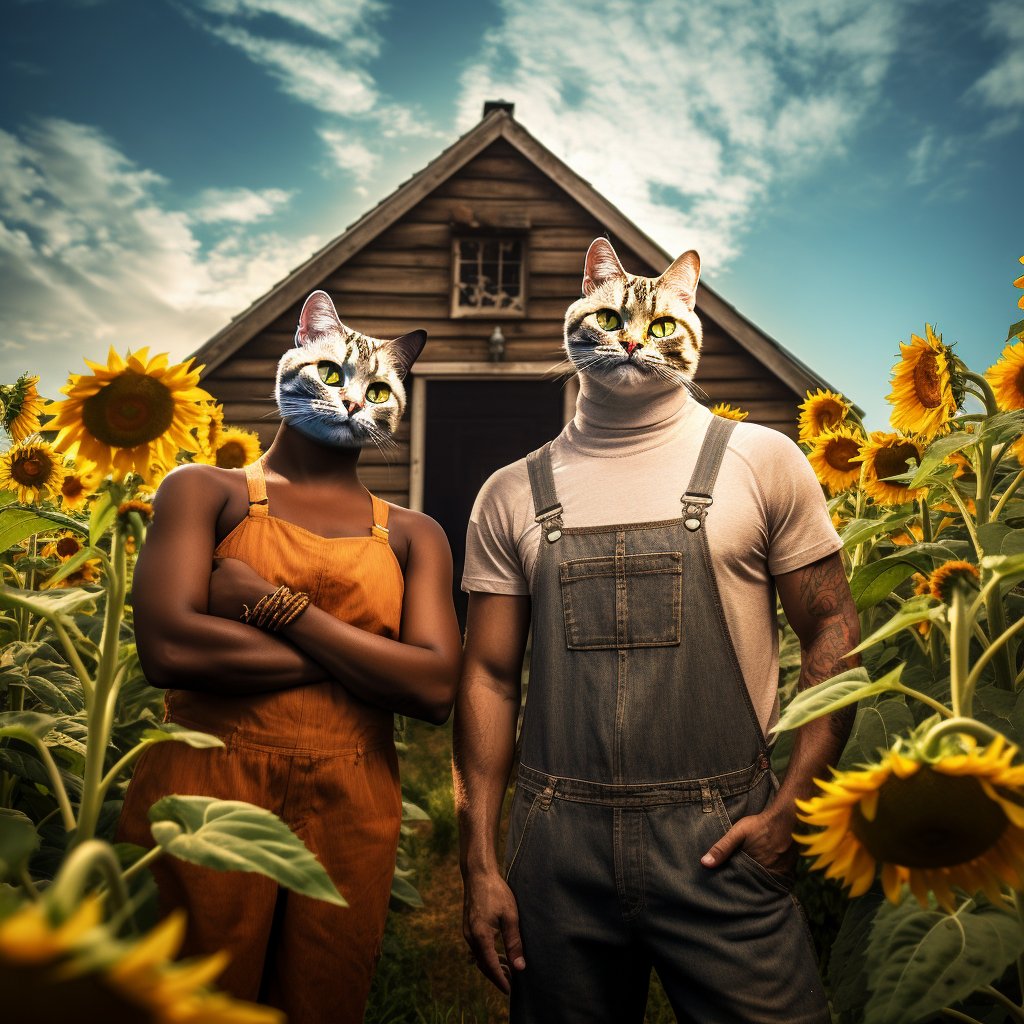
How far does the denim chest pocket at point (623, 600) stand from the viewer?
1.70m

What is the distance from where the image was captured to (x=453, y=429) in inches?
507

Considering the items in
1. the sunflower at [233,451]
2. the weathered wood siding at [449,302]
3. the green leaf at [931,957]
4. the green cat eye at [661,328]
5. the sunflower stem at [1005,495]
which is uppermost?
the weathered wood siding at [449,302]

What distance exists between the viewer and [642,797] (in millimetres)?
1608

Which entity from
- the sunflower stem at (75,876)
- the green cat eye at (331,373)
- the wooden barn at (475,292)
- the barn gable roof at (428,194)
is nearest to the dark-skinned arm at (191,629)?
the green cat eye at (331,373)

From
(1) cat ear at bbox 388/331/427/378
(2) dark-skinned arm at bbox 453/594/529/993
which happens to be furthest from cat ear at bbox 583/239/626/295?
(2) dark-skinned arm at bbox 453/594/529/993

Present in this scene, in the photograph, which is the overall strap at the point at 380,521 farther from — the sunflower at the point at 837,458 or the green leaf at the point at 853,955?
the sunflower at the point at 837,458

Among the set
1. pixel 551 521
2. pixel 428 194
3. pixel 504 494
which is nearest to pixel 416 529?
pixel 504 494

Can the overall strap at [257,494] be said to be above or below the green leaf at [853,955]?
above

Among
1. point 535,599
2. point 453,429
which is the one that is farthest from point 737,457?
point 453,429

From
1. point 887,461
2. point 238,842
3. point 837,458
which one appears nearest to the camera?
point 238,842

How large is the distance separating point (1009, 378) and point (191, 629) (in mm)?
1811

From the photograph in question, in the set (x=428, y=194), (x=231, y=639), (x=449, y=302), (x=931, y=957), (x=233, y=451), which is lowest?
(x=931, y=957)

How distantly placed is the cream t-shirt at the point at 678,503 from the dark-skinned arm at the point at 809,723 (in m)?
A: 0.05

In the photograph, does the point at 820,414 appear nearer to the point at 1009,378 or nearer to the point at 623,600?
the point at 1009,378
